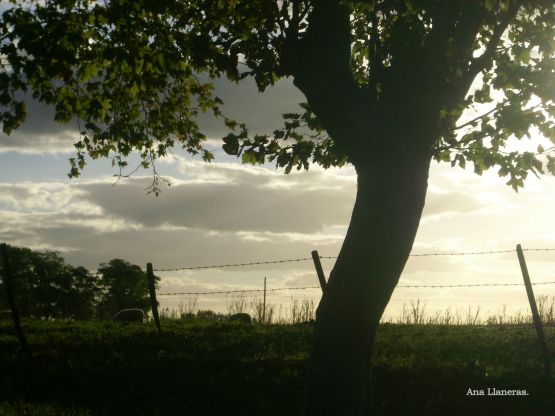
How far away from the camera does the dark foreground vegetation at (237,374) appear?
10.7 meters

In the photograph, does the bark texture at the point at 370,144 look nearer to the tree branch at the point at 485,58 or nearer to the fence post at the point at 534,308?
the tree branch at the point at 485,58

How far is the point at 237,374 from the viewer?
12094mm

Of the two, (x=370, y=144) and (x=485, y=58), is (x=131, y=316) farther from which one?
(x=485, y=58)

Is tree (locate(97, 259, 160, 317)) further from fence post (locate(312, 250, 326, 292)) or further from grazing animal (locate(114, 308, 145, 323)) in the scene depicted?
fence post (locate(312, 250, 326, 292))

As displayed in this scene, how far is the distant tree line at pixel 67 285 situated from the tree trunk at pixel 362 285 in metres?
49.7

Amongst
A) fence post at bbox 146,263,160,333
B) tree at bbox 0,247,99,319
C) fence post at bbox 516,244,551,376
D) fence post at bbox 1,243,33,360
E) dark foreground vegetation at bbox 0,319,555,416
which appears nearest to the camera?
dark foreground vegetation at bbox 0,319,555,416

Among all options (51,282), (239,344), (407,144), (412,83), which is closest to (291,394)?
(239,344)

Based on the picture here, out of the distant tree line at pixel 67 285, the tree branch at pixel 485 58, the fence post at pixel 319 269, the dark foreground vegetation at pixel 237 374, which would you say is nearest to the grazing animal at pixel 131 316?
the dark foreground vegetation at pixel 237 374

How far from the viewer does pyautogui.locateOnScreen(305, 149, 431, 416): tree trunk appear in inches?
302

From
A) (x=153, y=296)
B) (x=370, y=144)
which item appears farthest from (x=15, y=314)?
(x=370, y=144)

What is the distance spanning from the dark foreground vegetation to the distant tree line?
42.0 metres

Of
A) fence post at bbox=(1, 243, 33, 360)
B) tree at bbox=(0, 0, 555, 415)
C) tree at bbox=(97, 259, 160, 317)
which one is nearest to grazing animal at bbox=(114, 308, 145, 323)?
fence post at bbox=(1, 243, 33, 360)

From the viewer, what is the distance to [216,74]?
13.0 m

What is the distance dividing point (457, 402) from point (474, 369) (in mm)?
1721
